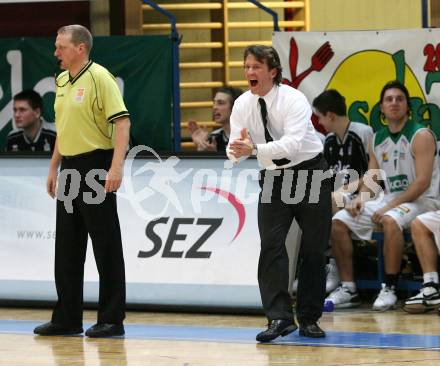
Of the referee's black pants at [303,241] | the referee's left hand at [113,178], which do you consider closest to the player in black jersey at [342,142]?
the referee's black pants at [303,241]

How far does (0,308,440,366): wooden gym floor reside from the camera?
6.51m

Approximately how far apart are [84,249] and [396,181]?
289cm

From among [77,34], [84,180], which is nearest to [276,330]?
[84,180]

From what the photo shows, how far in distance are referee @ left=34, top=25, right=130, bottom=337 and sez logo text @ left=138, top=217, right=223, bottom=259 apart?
1323 mm

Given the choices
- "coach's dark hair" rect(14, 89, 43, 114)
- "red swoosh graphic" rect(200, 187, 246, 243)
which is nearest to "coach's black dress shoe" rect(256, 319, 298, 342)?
"red swoosh graphic" rect(200, 187, 246, 243)

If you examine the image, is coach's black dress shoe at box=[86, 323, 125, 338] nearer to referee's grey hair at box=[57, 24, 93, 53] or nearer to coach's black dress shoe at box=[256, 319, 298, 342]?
coach's black dress shoe at box=[256, 319, 298, 342]

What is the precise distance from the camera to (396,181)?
29.9 ft

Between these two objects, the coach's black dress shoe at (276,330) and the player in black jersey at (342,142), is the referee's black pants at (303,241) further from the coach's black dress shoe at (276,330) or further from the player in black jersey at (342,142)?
the player in black jersey at (342,142)

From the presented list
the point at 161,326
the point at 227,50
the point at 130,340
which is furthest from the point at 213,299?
the point at 227,50

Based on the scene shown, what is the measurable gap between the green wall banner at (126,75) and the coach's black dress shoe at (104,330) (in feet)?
9.61

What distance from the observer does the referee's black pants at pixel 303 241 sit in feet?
23.6

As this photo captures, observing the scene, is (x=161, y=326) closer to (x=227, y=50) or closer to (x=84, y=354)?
(x=84, y=354)

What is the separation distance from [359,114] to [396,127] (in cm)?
74

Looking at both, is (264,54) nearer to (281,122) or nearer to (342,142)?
(281,122)
